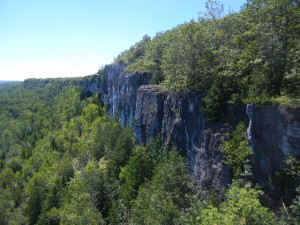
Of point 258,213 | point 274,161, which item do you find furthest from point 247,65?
point 258,213

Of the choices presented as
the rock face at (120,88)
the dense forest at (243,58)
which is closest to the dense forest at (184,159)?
the dense forest at (243,58)

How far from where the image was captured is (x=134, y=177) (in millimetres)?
39281

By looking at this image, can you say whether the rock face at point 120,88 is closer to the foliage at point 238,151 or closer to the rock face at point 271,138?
the foliage at point 238,151

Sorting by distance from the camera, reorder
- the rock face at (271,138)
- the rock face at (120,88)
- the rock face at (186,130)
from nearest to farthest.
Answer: the rock face at (271,138)
the rock face at (186,130)
the rock face at (120,88)

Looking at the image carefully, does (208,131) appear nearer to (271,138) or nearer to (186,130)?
(186,130)

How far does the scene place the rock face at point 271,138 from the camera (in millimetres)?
23109

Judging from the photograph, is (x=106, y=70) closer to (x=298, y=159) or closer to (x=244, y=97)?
(x=244, y=97)

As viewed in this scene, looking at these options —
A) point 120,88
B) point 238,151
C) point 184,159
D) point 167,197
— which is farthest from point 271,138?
point 120,88

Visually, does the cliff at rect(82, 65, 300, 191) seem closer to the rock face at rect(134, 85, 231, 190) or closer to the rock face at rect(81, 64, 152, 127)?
the rock face at rect(134, 85, 231, 190)

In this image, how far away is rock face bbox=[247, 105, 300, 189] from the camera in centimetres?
2311

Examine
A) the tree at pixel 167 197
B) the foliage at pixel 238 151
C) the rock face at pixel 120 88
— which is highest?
the rock face at pixel 120 88

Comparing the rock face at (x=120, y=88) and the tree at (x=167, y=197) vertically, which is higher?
the rock face at (x=120, y=88)

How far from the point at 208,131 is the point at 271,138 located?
8.03 m

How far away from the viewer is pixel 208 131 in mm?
32094
